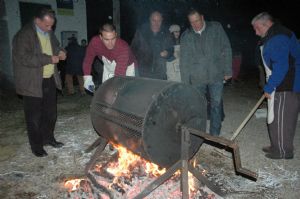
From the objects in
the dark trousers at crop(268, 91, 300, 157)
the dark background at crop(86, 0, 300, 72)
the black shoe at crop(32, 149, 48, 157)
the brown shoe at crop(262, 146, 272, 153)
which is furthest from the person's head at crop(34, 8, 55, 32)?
the dark background at crop(86, 0, 300, 72)

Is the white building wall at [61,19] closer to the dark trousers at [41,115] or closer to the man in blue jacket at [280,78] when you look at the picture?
the dark trousers at [41,115]

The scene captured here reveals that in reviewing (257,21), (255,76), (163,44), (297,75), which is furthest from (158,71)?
(255,76)

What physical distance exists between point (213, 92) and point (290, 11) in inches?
797

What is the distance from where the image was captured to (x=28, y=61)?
4.52m

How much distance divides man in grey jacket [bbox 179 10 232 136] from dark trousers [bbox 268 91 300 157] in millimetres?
1060

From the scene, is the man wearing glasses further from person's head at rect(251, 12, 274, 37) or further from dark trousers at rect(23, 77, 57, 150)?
person's head at rect(251, 12, 274, 37)

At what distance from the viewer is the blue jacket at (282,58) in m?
4.34

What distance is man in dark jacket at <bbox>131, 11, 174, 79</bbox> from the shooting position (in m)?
5.98

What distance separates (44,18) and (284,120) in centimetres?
415

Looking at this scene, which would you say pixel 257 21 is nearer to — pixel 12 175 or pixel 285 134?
pixel 285 134

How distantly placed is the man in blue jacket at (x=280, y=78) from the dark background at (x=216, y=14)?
10.4 meters

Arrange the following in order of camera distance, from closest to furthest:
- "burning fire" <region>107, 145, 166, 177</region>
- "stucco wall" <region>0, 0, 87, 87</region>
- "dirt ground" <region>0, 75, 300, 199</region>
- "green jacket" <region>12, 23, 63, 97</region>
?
"dirt ground" <region>0, 75, 300, 199</region> < "burning fire" <region>107, 145, 166, 177</region> < "green jacket" <region>12, 23, 63, 97</region> < "stucco wall" <region>0, 0, 87, 87</region>

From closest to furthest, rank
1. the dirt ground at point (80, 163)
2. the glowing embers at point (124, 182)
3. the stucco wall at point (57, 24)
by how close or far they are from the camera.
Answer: the glowing embers at point (124, 182), the dirt ground at point (80, 163), the stucco wall at point (57, 24)

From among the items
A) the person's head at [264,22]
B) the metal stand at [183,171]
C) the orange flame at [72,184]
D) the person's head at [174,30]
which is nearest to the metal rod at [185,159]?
the metal stand at [183,171]
